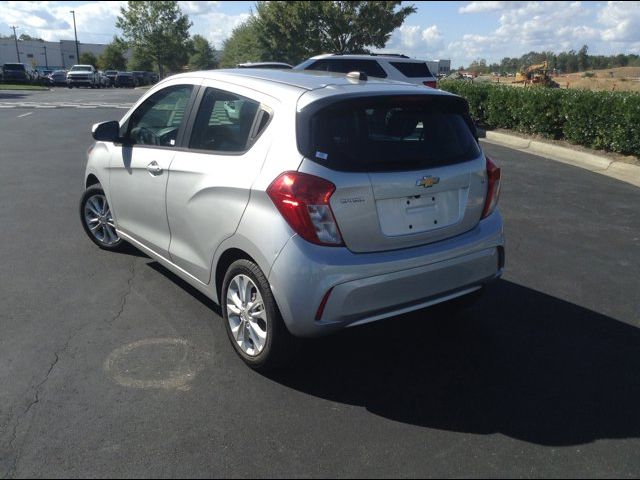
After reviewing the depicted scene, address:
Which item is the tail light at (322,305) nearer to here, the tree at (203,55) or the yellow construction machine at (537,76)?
the yellow construction machine at (537,76)

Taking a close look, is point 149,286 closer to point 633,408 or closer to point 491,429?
point 491,429

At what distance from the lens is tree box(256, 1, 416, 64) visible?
3984cm

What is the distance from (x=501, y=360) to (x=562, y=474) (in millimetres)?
1112

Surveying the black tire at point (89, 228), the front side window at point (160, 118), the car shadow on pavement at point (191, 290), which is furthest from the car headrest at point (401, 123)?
the black tire at point (89, 228)

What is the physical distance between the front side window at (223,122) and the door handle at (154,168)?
39cm

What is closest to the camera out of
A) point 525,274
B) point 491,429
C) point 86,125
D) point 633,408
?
point 491,429

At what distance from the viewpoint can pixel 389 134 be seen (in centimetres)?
352

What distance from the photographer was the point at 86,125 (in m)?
17.1

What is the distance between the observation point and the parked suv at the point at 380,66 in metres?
14.0

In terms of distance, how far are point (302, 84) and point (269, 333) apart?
154 centimetres

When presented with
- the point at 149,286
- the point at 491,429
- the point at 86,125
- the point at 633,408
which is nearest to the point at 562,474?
the point at 491,429

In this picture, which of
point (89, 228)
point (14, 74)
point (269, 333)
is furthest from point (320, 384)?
point (14, 74)

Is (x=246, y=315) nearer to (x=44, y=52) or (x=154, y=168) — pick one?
(x=154, y=168)

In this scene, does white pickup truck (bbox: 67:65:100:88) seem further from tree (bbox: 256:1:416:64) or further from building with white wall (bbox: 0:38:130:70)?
building with white wall (bbox: 0:38:130:70)
